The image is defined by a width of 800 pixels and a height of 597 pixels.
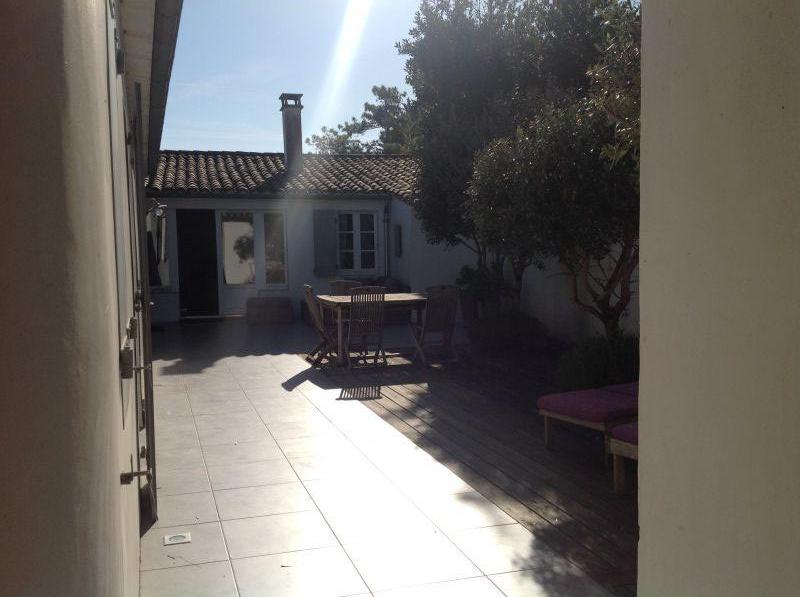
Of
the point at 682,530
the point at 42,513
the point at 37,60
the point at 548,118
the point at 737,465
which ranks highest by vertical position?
the point at 548,118

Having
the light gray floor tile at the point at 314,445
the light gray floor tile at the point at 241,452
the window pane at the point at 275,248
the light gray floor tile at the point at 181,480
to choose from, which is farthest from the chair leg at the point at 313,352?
the window pane at the point at 275,248

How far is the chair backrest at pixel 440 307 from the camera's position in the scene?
1047 cm

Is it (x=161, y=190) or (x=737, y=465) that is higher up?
(x=161, y=190)

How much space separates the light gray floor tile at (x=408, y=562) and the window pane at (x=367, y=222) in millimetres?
13916

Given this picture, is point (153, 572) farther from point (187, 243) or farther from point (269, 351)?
point (187, 243)

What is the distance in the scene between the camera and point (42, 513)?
3.84 feet

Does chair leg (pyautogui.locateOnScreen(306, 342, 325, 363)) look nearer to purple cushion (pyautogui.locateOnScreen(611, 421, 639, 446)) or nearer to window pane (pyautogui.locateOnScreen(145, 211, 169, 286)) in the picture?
window pane (pyautogui.locateOnScreen(145, 211, 169, 286))

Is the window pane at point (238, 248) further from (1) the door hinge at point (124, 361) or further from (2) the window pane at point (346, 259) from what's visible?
(1) the door hinge at point (124, 361)

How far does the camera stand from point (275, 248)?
1738 cm

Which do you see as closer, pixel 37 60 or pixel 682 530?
pixel 37 60

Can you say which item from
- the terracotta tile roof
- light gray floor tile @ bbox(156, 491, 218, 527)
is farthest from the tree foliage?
the terracotta tile roof

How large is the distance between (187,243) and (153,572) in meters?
Answer: 13.6

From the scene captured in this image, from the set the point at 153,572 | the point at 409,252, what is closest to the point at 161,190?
the point at 409,252

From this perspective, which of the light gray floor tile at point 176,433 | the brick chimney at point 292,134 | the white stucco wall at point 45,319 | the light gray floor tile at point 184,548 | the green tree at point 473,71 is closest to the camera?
the white stucco wall at point 45,319
